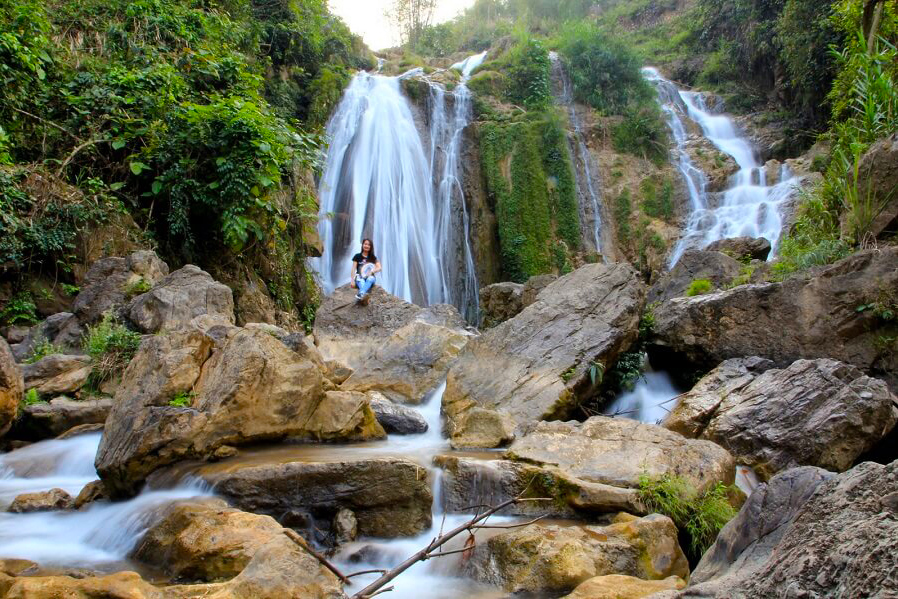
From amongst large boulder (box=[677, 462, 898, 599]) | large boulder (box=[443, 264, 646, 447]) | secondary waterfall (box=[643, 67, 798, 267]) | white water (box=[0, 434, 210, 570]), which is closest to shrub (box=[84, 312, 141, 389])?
white water (box=[0, 434, 210, 570])

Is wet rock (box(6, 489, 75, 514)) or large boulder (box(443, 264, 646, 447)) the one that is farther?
large boulder (box(443, 264, 646, 447))

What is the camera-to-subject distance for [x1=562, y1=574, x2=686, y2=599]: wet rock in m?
3.10

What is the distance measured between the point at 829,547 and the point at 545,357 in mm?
5621

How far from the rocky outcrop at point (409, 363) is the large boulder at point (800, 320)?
9.79ft

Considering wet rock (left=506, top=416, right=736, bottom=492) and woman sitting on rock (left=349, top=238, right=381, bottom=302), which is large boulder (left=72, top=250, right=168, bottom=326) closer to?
woman sitting on rock (left=349, top=238, right=381, bottom=302)

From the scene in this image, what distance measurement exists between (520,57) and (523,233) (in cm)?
775

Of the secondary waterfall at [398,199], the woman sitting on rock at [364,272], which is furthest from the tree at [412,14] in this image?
the woman sitting on rock at [364,272]

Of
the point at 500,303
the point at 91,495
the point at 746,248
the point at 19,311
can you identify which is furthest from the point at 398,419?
the point at 746,248

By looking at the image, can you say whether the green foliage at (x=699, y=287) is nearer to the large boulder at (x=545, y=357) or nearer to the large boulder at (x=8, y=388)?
the large boulder at (x=545, y=357)

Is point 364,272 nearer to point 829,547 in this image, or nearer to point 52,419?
point 52,419

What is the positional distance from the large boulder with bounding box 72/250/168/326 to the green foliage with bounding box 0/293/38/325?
2.43ft

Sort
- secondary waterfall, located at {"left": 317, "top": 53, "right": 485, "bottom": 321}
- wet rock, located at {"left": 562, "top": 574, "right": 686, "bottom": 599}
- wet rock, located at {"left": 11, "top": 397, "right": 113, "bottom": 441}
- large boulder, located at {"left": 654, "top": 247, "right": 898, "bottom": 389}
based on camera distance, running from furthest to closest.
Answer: secondary waterfall, located at {"left": 317, "top": 53, "right": 485, "bottom": 321}, large boulder, located at {"left": 654, "top": 247, "right": 898, "bottom": 389}, wet rock, located at {"left": 11, "top": 397, "right": 113, "bottom": 441}, wet rock, located at {"left": 562, "top": 574, "right": 686, "bottom": 599}

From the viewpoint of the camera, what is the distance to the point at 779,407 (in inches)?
224

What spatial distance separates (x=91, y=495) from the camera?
16.1 ft
